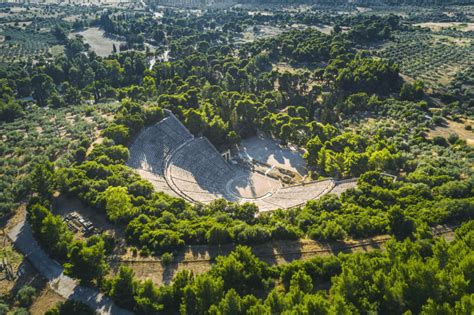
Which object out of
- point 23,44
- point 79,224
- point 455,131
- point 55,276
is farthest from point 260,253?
point 23,44

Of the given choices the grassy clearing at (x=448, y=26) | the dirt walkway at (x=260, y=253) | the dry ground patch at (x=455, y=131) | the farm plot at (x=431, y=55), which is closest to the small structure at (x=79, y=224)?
the dirt walkway at (x=260, y=253)

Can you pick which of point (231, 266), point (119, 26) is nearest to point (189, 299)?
point (231, 266)

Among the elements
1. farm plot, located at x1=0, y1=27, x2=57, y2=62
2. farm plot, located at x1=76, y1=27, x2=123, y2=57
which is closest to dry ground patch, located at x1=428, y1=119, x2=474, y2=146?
farm plot, located at x1=76, y1=27, x2=123, y2=57

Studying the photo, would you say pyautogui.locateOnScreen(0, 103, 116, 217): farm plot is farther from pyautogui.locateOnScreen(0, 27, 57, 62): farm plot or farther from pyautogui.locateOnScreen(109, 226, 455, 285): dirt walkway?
pyautogui.locateOnScreen(0, 27, 57, 62): farm plot

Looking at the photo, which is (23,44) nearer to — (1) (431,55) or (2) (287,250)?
(2) (287,250)

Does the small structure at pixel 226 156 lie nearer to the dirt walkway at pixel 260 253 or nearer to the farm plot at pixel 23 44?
the dirt walkway at pixel 260 253

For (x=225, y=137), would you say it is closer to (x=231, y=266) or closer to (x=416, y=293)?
(x=231, y=266)

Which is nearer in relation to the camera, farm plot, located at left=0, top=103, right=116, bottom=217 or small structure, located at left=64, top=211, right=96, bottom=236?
small structure, located at left=64, top=211, right=96, bottom=236
